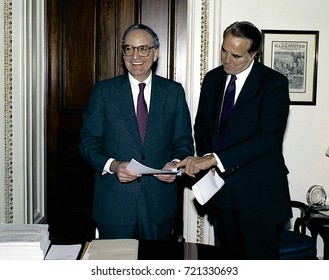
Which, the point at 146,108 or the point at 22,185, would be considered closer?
the point at 146,108

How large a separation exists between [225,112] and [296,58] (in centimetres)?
156

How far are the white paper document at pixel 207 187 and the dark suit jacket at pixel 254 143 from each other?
0.05 metres

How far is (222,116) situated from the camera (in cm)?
257

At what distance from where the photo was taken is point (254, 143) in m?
2.44

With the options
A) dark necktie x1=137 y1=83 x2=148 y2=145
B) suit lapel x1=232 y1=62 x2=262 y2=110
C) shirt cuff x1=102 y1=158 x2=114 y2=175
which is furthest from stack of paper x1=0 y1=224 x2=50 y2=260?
Result: suit lapel x1=232 y1=62 x2=262 y2=110

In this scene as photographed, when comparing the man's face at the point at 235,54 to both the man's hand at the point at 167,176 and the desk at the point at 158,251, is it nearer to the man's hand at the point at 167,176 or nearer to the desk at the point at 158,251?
the man's hand at the point at 167,176

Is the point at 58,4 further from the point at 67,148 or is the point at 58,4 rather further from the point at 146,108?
the point at 146,108

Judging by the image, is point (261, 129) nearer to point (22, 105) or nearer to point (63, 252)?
point (63, 252)

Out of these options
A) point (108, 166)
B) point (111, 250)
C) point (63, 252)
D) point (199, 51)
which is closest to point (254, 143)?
point (108, 166)

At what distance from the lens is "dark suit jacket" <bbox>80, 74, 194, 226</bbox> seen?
254 centimetres

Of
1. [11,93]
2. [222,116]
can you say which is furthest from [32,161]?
[222,116]

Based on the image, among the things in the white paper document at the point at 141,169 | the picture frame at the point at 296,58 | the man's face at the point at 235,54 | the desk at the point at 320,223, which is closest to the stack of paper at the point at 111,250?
the white paper document at the point at 141,169

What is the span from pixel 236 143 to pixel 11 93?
7.12ft

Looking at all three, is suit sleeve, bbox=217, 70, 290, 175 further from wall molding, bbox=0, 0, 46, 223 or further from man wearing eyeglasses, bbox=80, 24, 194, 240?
wall molding, bbox=0, 0, 46, 223
